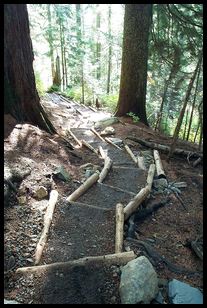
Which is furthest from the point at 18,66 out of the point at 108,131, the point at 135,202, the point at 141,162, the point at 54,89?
the point at 54,89

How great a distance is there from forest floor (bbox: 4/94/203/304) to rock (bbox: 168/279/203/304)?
12.9 inches

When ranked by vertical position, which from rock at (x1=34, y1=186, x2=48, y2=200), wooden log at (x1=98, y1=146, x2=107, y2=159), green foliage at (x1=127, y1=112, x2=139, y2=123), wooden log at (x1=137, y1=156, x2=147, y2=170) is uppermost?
green foliage at (x1=127, y1=112, x2=139, y2=123)

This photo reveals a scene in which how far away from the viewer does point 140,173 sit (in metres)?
7.31

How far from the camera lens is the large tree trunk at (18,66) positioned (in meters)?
6.09

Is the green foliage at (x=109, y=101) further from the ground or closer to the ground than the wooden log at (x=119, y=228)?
further from the ground

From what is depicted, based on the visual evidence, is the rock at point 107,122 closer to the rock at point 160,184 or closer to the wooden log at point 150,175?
the wooden log at point 150,175

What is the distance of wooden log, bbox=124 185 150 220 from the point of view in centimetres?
557

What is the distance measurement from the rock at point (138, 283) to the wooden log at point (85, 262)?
A: 0.21 meters

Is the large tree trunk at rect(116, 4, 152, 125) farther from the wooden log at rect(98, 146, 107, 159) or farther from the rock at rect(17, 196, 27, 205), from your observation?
the rock at rect(17, 196, 27, 205)

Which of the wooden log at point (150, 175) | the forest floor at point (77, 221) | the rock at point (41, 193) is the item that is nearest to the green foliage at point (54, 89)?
the forest floor at point (77, 221)

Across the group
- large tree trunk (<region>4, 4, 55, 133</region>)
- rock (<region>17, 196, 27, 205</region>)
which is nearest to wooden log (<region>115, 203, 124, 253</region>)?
rock (<region>17, 196, 27, 205</region>)

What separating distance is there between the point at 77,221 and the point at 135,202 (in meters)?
1.29

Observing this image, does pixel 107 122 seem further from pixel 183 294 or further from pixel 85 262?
pixel 183 294

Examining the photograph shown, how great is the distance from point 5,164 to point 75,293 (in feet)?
8.17
